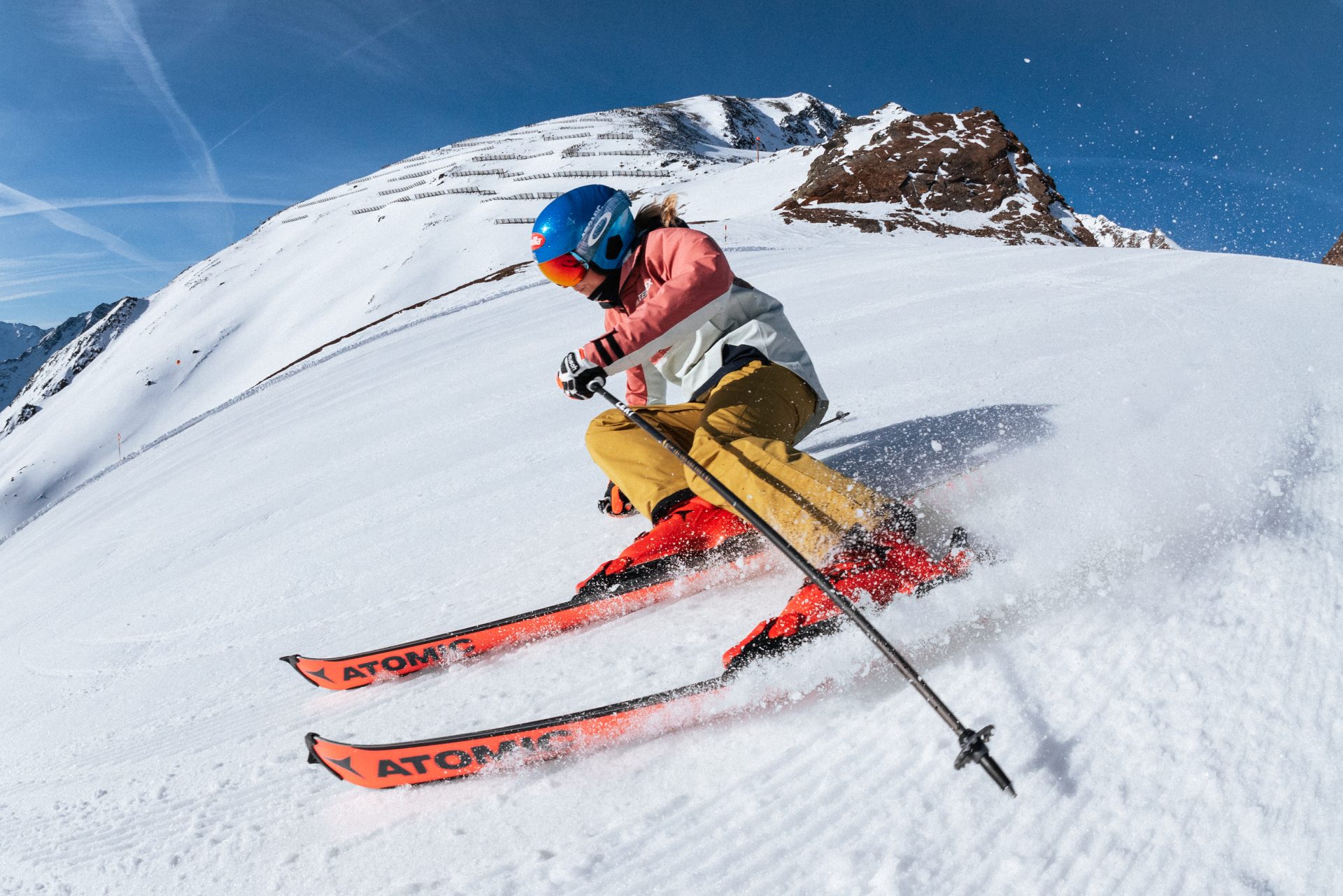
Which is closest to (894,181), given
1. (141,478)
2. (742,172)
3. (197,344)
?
(742,172)

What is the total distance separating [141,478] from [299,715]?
888 cm

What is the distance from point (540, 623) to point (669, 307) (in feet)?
4.18

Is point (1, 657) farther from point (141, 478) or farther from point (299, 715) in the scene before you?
point (141, 478)

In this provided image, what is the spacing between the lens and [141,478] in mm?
9117

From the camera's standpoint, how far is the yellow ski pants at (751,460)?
2.17 m

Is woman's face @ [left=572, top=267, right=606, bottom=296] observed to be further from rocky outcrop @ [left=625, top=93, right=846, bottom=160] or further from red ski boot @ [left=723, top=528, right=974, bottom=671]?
rocky outcrop @ [left=625, top=93, right=846, bottom=160]

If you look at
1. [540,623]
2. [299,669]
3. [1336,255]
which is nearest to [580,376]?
[540,623]

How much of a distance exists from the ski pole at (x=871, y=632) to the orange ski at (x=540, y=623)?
42 centimetres

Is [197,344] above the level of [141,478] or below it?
above

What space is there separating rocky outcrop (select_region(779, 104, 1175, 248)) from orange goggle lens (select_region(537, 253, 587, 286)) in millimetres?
20189

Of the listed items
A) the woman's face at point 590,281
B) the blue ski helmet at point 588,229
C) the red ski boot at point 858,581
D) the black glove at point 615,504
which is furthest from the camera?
the black glove at point 615,504

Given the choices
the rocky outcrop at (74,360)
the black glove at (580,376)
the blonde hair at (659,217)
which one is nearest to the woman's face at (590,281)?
the blonde hair at (659,217)

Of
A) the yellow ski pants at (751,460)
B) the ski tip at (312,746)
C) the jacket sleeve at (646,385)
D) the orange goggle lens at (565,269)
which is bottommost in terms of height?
the ski tip at (312,746)

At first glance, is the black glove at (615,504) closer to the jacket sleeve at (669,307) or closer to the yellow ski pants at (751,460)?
the yellow ski pants at (751,460)
